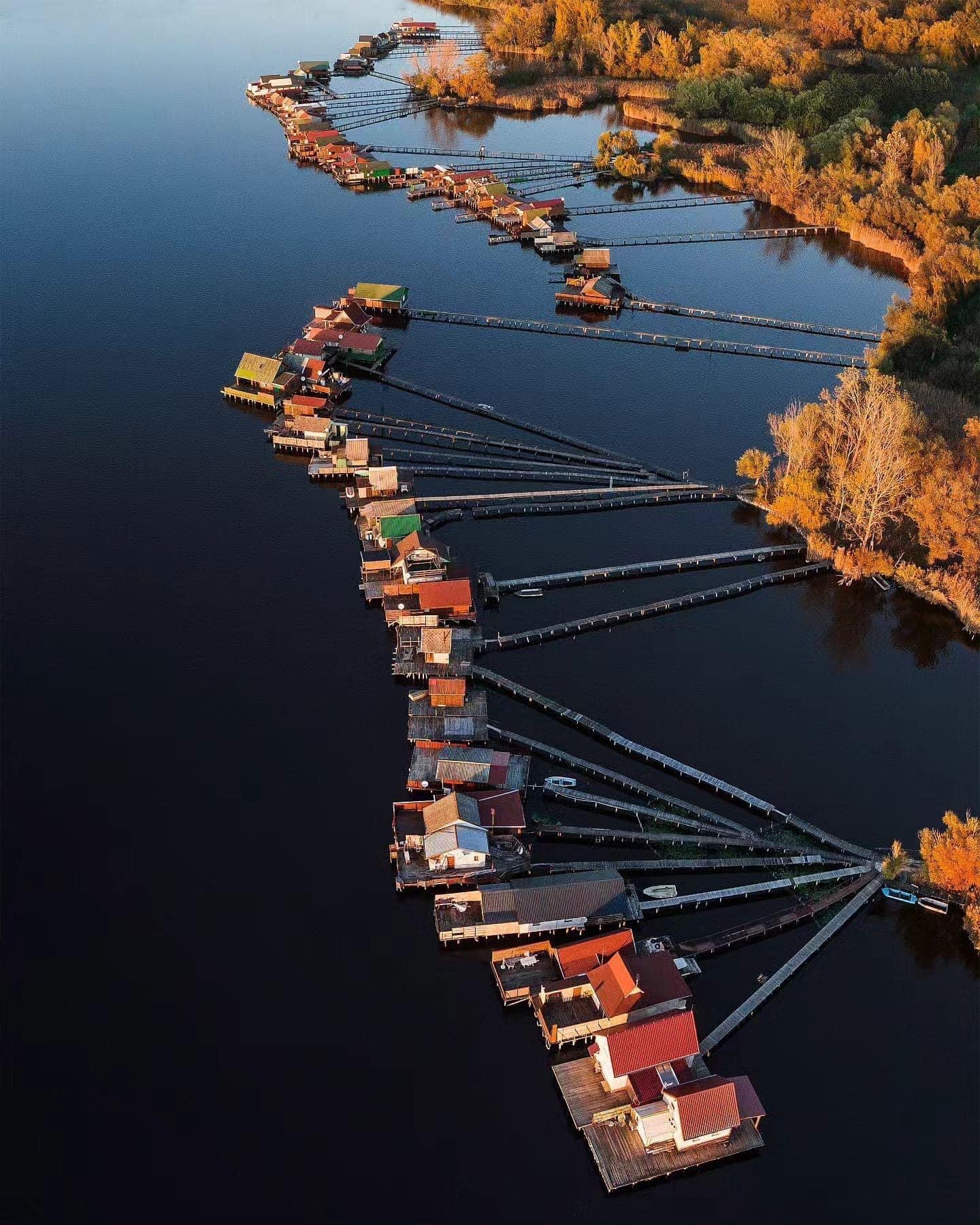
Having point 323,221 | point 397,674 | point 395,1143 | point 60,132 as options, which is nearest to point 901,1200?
point 395,1143

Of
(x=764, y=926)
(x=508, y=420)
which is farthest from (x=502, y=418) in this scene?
(x=764, y=926)

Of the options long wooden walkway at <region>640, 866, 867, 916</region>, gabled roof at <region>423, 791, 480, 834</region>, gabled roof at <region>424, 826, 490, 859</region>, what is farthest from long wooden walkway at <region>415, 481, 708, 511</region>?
long wooden walkway at <region>640, 866, 867, 916</region>

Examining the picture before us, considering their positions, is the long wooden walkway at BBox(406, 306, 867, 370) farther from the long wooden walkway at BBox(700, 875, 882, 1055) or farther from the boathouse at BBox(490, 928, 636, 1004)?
the boathouse at BBox(490, 928, 636, 1004)

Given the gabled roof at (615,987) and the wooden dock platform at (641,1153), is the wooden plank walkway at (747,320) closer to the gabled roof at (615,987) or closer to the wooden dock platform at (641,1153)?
the gabled roof at (615,987)

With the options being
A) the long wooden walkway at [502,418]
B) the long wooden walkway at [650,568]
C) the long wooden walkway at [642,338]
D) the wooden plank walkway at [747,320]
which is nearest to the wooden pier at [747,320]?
the wooden plank walkway at [747,320]

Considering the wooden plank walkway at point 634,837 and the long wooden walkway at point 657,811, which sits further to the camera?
the long wooden walkway at point 657,811

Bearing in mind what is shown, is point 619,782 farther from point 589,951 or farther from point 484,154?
point 484,154

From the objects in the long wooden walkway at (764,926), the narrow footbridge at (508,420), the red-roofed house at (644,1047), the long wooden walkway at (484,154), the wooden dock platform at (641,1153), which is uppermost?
the long wooden walkway at (484,154)
